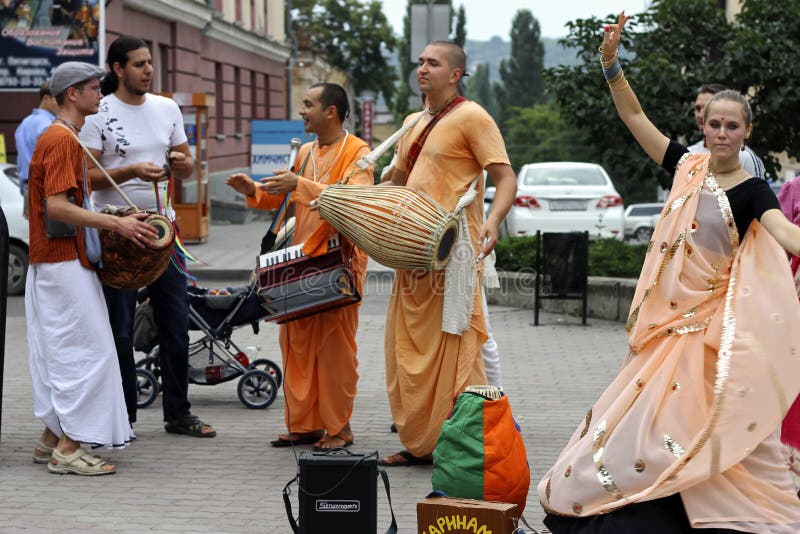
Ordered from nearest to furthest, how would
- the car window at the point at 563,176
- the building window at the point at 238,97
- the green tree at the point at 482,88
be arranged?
the car window at the point at 563,176
the building window at the point at 238,97
the green tree at the point at 482,88

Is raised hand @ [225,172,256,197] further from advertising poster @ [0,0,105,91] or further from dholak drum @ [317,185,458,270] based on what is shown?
advertising poster @ [0,0,105,91]

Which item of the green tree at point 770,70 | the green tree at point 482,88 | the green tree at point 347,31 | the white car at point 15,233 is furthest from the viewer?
the green tree at point 482,88

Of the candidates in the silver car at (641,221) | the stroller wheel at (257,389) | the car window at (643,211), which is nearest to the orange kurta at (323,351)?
the stroller wheel at (257,389)

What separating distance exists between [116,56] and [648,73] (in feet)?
23.5

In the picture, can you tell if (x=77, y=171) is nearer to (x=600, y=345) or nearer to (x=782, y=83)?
(x=600, y=345)

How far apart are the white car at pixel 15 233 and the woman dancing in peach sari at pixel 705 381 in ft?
35.7

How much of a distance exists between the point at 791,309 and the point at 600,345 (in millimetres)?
6278

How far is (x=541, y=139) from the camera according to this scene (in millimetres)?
66312

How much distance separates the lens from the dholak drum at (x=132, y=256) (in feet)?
20.4

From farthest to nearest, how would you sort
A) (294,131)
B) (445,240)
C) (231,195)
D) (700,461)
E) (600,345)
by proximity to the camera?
1. (231,195)
2. (294,131)
3. (600,345)
4. (445,240)
5. (700,461)

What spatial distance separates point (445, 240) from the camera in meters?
6.15

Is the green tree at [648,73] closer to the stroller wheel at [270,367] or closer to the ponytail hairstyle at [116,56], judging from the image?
the stroller wheel at [270,367]

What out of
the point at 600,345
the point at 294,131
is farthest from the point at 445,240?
the point at 294,131

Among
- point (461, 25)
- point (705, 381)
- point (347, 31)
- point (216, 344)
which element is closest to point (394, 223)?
point (705, 381)
